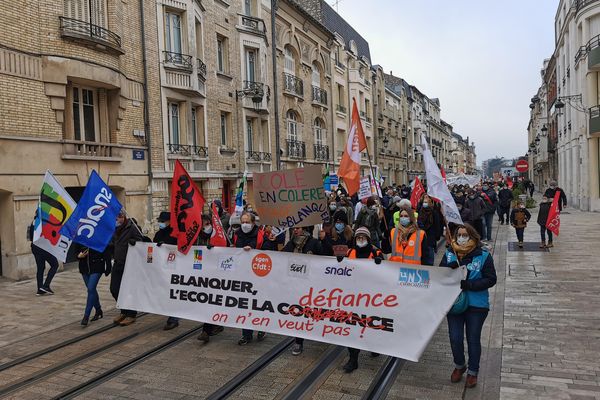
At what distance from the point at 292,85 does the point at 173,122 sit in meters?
11.6

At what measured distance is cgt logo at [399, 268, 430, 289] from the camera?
5.35 m

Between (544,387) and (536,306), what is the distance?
3275mm

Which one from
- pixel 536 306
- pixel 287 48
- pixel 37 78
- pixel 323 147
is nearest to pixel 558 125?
pixel 323 147

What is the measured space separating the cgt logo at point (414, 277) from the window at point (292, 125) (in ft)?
74.8

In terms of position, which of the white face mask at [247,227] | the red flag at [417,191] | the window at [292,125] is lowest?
the white face mask at [247,227]

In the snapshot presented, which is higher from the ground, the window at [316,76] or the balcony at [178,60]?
the window at [316,76]

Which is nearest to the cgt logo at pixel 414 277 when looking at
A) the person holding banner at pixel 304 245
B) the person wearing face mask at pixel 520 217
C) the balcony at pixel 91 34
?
the person holding banner at pixel 304 245

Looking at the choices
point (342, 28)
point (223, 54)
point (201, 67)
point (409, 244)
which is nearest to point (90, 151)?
point (201, 67)

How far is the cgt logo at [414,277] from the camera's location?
5.35 metres

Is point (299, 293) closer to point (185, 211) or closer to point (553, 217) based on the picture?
point (185, 211)

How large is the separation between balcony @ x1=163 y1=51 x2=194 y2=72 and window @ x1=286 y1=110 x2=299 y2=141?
34.6ft

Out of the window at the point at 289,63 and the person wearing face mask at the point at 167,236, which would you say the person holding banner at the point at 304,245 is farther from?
the window at the point at 289,63

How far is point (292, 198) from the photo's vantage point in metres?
7.64

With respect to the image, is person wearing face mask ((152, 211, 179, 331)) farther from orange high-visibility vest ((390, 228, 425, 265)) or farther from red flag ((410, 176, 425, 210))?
red flag ((410, 176, 425, 210))
